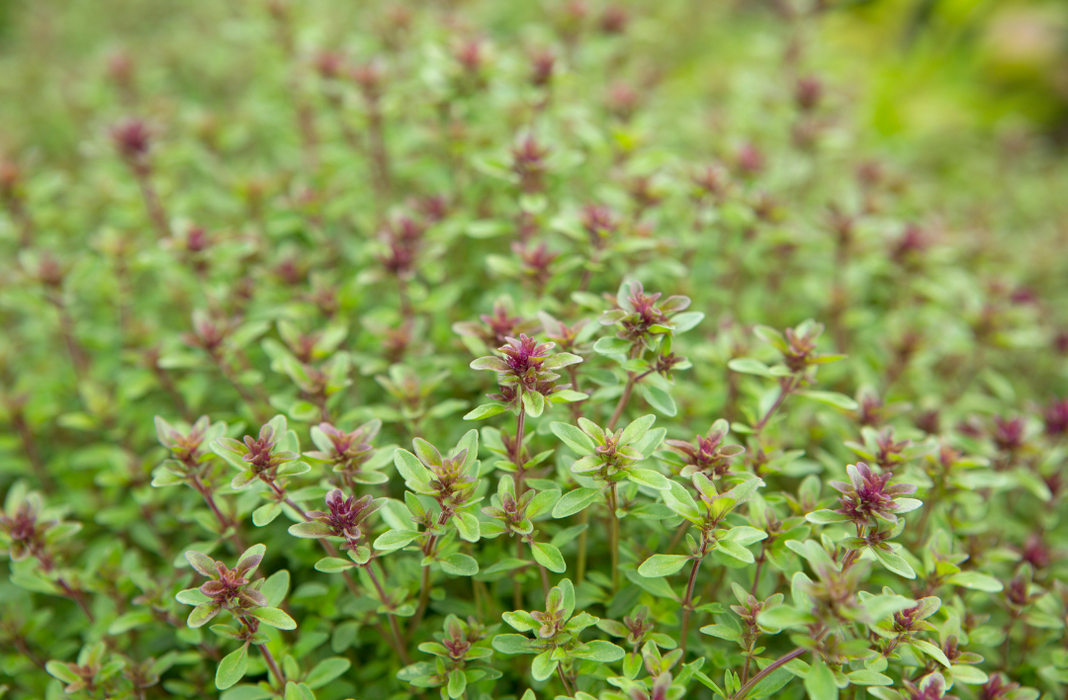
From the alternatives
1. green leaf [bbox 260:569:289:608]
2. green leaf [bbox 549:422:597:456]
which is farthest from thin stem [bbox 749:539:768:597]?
green leaf [bbox 260:569:289:608]

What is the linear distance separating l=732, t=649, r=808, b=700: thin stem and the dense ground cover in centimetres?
3

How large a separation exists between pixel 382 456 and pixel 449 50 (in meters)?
1.70

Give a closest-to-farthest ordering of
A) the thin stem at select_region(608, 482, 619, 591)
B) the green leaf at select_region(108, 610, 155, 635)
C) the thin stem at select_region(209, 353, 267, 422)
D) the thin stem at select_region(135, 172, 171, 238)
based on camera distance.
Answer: the thin stem at select_region(608, 482, 619, 591)
the green leaf at select_region(108, 610, 155, 635)
the thin stem at select_region(209, 353, 267, 422)
the thin stem at select_region(135, 172, 171, 238)

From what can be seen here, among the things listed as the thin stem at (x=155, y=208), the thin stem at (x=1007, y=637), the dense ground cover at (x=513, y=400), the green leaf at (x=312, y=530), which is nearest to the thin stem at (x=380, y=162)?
the dense ground cover at (x=513, y=400)

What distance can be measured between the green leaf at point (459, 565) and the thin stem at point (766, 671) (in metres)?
0.67

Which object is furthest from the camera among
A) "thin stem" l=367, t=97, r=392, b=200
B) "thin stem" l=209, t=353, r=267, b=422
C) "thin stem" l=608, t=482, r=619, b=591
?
"thin stem" l=367, t=97, r=392, b=200

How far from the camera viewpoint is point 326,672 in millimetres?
1806

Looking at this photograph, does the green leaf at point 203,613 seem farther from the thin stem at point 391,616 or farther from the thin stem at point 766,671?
the thin stem at point 766,671

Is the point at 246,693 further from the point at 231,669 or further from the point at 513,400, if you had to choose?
the point at 513,400

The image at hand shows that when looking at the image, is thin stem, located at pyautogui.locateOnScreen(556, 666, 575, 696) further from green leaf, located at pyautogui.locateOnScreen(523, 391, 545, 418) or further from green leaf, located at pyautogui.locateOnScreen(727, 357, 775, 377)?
green leaf, located at pyautogui.locateOnScreen(727, 357, 775, 377)

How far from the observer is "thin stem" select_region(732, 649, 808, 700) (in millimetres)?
1540

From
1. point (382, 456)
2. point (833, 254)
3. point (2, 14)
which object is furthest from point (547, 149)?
point (2, 14)

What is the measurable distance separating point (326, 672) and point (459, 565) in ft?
1.57

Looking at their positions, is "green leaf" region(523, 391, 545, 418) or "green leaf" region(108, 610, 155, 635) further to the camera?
"green leaf" region(108, 610, 155, 635)
